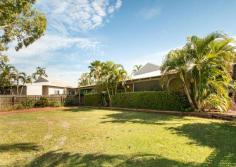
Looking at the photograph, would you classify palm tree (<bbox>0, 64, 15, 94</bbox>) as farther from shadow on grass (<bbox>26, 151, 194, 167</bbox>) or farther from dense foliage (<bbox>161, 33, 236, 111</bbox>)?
shadow on grass (<bbox>26, 151, 194, 167</bbox>)

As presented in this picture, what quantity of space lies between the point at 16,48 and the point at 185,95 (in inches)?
463

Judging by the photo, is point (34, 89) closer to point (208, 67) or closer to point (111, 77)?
point (111, 77)

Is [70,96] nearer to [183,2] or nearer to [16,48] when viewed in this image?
[16,48]

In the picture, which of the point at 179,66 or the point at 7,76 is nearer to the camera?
the point at 179,66

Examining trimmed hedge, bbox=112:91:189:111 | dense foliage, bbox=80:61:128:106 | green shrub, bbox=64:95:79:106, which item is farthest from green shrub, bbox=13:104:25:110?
trimmed hedge, bbox=112:91:189:111

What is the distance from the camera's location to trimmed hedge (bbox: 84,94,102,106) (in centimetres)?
2320

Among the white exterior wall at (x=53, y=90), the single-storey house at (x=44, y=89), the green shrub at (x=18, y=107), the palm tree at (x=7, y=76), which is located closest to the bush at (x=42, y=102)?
the green shrub at (x=18, y=107)

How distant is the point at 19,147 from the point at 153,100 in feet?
37.7

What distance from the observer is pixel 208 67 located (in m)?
11.7

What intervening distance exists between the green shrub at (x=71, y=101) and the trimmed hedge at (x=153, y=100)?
28.7 feet

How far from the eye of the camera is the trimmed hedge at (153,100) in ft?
44.5

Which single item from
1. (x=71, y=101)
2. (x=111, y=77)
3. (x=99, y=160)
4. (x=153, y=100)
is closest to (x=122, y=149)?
(x=99, y=160)

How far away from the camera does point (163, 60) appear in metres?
13.0

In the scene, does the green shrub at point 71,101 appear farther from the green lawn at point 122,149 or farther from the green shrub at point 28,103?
the green lawn at point 122,149
